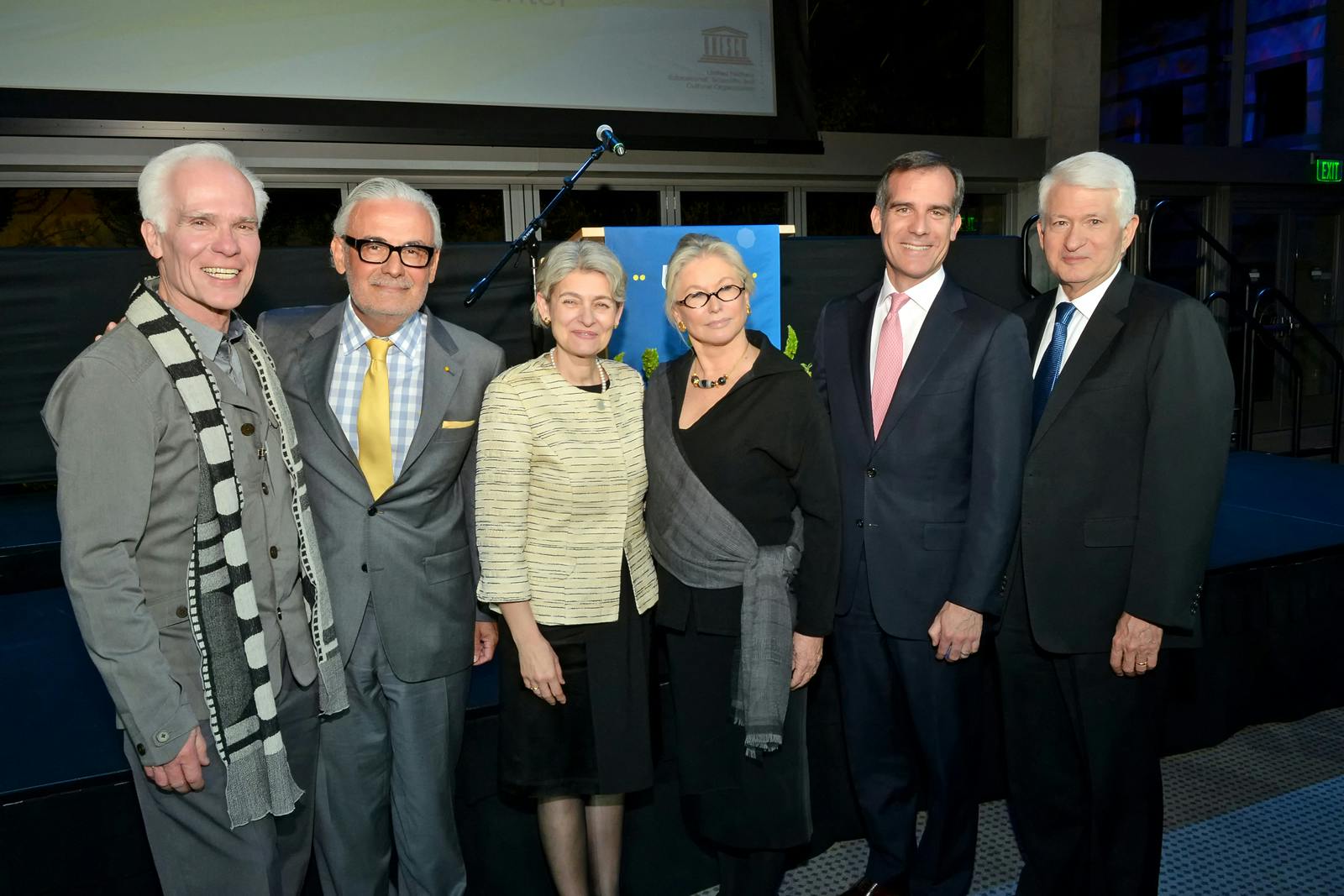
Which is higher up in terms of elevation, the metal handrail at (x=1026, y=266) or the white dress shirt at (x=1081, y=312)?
the metal handrail at (x=1026, y=266)

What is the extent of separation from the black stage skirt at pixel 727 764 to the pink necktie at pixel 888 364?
632 mm

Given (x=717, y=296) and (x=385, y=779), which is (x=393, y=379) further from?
(x=385, y=779)

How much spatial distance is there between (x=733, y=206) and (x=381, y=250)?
17.6 ft

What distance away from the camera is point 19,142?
479 cm

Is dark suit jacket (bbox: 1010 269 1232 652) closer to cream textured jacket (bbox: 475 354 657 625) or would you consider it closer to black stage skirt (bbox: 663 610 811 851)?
black stage skirt (bbox: 663 610 811 851)

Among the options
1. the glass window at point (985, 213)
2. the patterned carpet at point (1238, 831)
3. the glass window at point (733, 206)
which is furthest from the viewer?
the glass window at point (985, 213)

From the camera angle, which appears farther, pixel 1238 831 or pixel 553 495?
pixel 1238 831

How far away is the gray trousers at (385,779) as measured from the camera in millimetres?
1876

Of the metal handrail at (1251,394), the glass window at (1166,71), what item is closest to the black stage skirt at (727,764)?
the metal handrail at (1251,394)

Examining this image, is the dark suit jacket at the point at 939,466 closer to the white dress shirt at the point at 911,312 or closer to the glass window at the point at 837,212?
the white dress shirt at the point at 911,312

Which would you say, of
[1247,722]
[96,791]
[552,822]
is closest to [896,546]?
[552,822]

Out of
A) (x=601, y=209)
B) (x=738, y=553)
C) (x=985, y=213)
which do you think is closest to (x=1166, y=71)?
(x=985, y=213)

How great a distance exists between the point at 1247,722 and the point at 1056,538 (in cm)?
190

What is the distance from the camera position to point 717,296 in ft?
6.15
